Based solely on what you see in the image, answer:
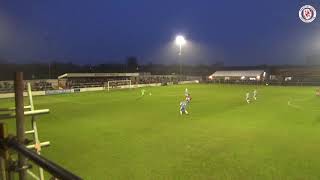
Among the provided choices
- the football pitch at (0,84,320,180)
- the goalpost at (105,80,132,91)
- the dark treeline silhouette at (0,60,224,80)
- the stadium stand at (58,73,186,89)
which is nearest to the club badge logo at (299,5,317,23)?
the football pitch at (0,84,320,180)

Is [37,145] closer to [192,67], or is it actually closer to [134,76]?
[134,76]

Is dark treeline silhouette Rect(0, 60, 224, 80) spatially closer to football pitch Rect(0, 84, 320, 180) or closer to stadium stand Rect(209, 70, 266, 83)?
stadium stand Rect(209, 70, 266, 83)

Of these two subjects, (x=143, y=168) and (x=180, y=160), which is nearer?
(x=143, y=168)

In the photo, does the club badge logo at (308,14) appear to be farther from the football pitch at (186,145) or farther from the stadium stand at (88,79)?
the stadium stand at (88,79)

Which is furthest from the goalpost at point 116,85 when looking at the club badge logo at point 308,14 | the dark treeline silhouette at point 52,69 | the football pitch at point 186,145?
the football pitch at point 186,145

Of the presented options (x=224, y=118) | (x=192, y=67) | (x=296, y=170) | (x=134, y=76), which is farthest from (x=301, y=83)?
(x=192, y=67)

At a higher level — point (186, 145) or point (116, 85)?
point (116, 85)

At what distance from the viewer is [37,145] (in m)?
8.17

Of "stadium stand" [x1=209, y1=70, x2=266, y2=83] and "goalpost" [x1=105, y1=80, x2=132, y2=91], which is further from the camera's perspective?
"stadium stand" [x1=209, y1=70, x2=266, y2=83]

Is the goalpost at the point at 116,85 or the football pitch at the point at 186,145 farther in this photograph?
the goalpost at the point at 116,85

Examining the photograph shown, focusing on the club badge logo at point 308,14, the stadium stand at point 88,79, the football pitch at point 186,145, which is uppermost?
the club badge logo at point 308,14

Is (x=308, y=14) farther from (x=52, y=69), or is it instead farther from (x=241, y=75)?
(x=52, y=69)

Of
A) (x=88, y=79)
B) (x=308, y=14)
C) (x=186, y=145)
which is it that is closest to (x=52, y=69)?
(x=88, y=79)

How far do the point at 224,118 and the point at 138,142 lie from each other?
1104 centimetres
